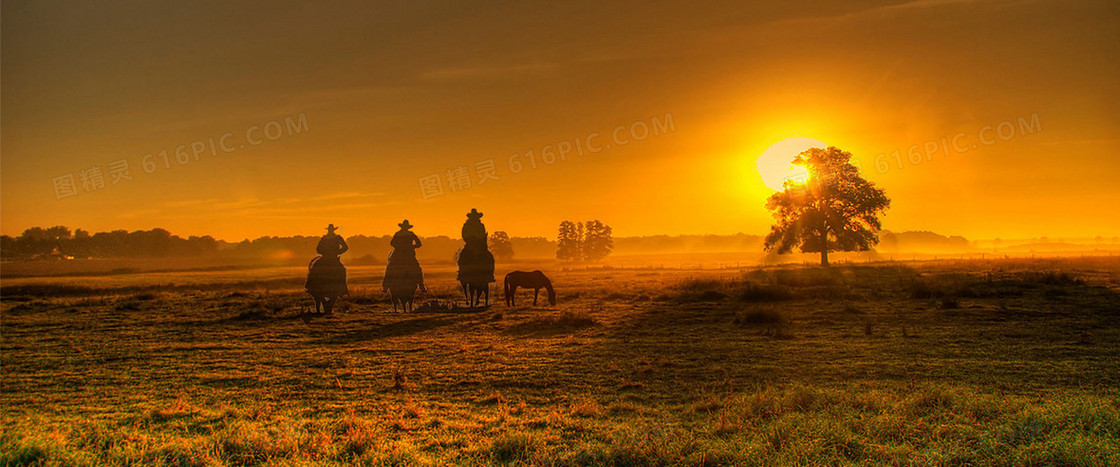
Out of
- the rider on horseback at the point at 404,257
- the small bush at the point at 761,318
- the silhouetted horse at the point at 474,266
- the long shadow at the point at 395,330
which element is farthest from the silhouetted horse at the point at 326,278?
the small bush at the point at 761,318

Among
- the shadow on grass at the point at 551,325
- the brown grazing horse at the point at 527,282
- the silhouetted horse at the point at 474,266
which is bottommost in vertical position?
the shadow on grass at the point at 551,325

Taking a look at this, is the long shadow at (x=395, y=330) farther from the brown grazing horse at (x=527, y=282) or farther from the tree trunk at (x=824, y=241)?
the tree trunk at (x=824, y=241)

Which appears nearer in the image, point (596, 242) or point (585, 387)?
point (585, 387)

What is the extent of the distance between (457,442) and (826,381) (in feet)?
24.9

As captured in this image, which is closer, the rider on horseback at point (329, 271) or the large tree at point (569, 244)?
the rider on horseback at point (329, 271)

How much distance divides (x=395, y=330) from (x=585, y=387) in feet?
37.3


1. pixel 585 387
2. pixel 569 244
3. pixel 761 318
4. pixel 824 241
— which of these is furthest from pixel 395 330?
pixel 569 244

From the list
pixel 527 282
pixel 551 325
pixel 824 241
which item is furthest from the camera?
pixel 824 241

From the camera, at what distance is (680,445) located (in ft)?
22.6

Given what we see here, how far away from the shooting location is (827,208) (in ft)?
198

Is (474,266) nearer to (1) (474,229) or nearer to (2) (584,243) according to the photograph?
(1) (474,229)

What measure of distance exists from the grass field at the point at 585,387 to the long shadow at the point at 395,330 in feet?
0.45

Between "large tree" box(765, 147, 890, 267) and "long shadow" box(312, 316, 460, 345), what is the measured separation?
4821cm

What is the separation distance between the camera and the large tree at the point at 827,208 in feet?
196
